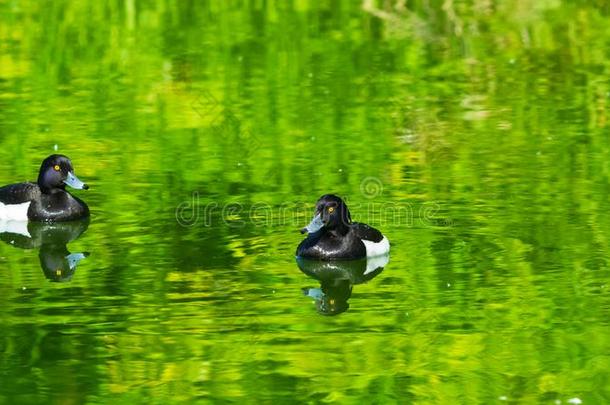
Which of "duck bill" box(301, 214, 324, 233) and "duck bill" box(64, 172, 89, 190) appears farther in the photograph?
"duck bill" box(64, 172, 89, 190)

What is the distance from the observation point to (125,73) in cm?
2736

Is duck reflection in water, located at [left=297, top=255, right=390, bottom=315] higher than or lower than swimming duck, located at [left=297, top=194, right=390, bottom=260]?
lower

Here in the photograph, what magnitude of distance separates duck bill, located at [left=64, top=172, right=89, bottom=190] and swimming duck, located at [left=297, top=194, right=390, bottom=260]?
354 cm

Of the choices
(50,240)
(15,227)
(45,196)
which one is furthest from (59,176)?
(50,240)

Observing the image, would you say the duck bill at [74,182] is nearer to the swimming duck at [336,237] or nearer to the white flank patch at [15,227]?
the white flank patch at [15,227]

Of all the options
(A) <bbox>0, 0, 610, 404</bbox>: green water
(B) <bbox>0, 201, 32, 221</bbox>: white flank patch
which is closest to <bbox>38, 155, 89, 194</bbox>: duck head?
(B) <bbox>0, 201, 32, 221</bbox>: white flank patch

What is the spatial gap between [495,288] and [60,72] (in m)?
13.8

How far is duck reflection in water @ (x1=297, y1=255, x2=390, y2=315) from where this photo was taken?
15.6m

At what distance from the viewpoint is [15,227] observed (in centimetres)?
1911

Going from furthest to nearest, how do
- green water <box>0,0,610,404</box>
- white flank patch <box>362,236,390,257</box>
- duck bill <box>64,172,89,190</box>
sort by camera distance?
1. duck bill <box>64,172,89,190</box>
2. white flank patch <box>362,236,390,257</box>
3. green water <box>0,0,610,404</box>

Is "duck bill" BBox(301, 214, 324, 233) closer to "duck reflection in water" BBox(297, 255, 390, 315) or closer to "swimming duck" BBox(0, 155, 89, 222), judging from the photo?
"duck reflection in water" BBox(297, 255, 390, 315)

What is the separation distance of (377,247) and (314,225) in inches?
27.9

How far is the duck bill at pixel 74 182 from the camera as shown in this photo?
63.3ft

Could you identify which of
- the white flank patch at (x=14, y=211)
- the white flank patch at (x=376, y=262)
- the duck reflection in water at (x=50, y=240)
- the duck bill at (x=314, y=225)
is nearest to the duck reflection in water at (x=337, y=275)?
the white flank patch at (x=376, y=262)
